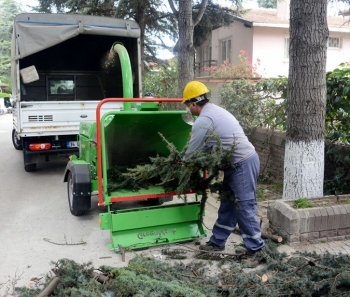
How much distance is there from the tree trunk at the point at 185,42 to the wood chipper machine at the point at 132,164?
3.36 meters

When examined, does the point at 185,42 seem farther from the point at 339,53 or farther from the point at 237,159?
the point at 339,53

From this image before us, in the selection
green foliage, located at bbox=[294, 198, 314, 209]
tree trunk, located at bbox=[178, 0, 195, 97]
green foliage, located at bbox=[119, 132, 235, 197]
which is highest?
tree trunk, located at bbox=[178, 0, 195, 97]

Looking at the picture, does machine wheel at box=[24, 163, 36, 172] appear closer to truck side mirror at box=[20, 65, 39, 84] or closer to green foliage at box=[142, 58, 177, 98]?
truck side mirror at box=[20, 65, 39, 84]

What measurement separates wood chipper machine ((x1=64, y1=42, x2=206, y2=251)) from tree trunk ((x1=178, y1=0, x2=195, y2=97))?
11.0 ft

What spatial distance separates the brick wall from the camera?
291 inches

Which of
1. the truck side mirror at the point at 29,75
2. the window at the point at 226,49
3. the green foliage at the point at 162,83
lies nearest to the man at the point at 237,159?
the truck side mirror at the point at 29,75

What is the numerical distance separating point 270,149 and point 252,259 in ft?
12.5

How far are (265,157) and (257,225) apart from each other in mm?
3838

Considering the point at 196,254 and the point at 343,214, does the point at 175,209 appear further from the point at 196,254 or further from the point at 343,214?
the point at 343,214

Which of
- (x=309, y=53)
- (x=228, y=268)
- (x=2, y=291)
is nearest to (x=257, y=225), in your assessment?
(x=228, y=268)

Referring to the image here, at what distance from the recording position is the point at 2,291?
3666mm

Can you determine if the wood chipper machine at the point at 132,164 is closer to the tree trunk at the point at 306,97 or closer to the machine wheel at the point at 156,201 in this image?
the machine wheel at the point at 156,201

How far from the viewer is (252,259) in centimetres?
418

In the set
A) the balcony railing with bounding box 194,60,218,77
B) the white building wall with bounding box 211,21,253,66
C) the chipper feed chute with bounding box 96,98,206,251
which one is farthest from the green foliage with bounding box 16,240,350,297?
the balcony railing with bounding box 194,60,218,77
